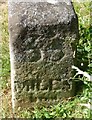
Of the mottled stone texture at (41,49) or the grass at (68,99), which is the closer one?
the mottled stone texture at (41,49)

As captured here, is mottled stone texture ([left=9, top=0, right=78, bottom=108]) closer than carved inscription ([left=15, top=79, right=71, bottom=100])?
Yes

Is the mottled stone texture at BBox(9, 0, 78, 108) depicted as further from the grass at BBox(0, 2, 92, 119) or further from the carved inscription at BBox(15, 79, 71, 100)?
the grass at BBox(0, 2, 92, 119)

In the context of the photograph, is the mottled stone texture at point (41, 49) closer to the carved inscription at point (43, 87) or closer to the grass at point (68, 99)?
the carved inscription at point (43, 87)

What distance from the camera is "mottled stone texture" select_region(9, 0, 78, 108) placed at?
331 centimetres

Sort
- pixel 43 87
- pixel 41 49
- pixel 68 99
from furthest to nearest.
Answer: pixel 68 99
pixel 43 87
pixel 41 49

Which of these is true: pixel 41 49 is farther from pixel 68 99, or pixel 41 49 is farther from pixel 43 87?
pixel 68 99

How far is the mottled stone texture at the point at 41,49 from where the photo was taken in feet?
10.9

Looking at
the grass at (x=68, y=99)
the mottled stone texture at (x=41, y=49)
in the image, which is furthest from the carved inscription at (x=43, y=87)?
the grass at (x=68, y=99)

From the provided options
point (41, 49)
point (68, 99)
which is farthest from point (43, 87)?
point (41, 49)

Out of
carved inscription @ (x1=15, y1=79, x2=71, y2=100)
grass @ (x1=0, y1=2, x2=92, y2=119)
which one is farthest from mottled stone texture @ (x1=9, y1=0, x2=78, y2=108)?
grass @ (x1=0, y1=2, x2=92, y2=119)

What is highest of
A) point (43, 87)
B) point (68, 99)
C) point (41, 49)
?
point (41, 49)

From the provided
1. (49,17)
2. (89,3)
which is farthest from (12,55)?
(89,3)

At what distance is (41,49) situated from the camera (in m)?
3.42

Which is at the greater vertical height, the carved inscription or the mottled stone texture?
the mottled stone texture
